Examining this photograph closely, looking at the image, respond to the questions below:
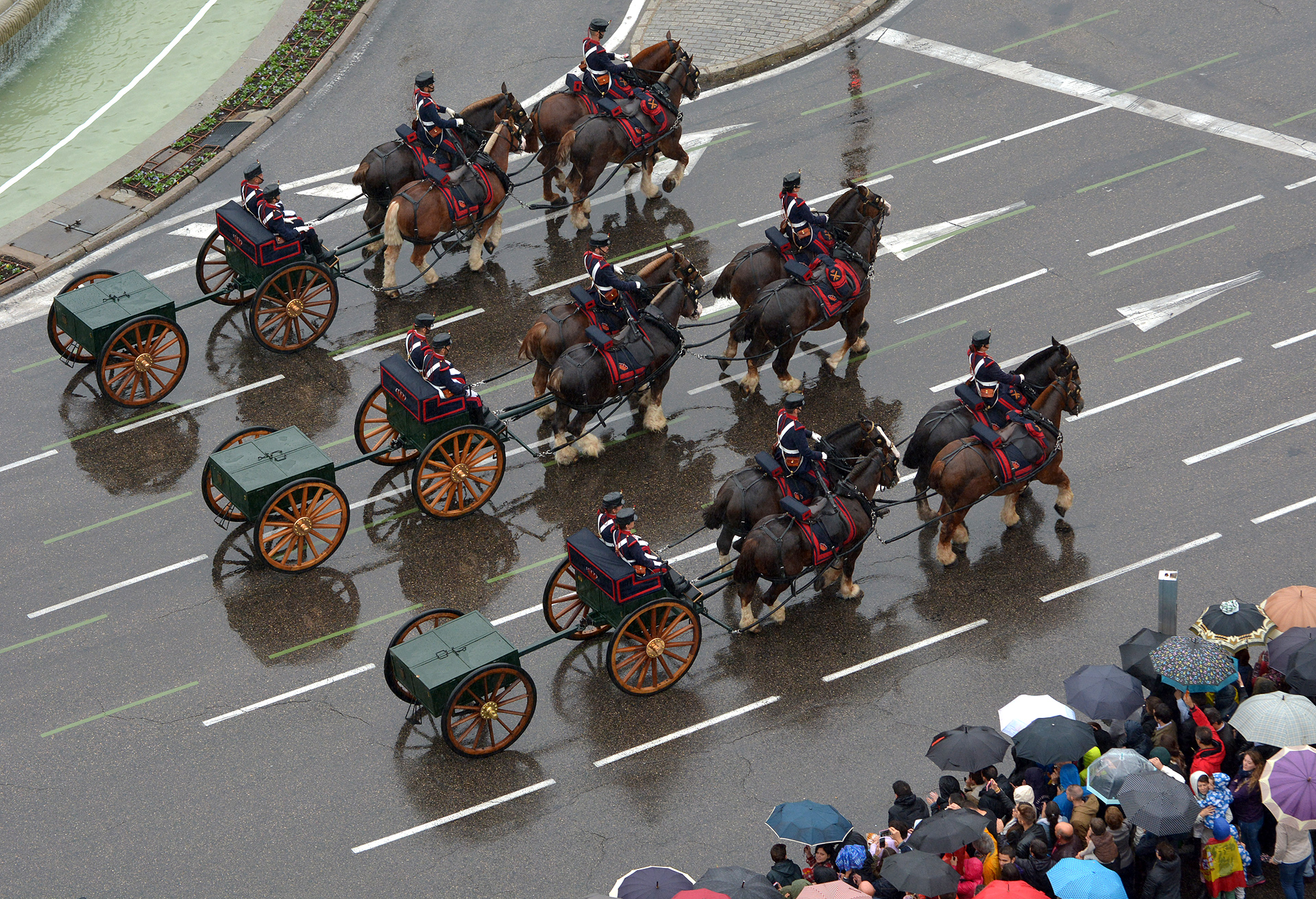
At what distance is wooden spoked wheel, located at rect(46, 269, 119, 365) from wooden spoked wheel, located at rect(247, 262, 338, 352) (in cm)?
191

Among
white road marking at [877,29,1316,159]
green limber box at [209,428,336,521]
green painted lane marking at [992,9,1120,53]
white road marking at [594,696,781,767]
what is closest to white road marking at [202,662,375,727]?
green limber box at [209,428,336,521]

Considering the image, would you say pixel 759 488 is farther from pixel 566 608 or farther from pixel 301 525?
pixel 301 525

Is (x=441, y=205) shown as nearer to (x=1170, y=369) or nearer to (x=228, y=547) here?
(x=228, y=547)

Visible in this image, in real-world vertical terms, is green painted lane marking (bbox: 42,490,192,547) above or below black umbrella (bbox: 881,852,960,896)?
above

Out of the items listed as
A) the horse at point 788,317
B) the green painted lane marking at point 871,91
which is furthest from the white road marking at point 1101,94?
the horse at point 788,317

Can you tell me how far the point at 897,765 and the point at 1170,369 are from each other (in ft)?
24.5

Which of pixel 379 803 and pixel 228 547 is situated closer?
pixel 379 803

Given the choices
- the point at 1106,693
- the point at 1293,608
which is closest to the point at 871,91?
the point at 1293,608

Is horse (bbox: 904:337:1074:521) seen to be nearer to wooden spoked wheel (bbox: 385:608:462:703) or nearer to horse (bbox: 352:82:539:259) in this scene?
wooden spoked wheel (bbox: 385:608:462:703)

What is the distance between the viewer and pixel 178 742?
16.2 m

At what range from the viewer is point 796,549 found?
16.5 meters

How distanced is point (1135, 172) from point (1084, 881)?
46.8 feet

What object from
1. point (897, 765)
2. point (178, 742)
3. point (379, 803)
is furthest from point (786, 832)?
point (178, 742)

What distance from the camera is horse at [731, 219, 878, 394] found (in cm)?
1994
